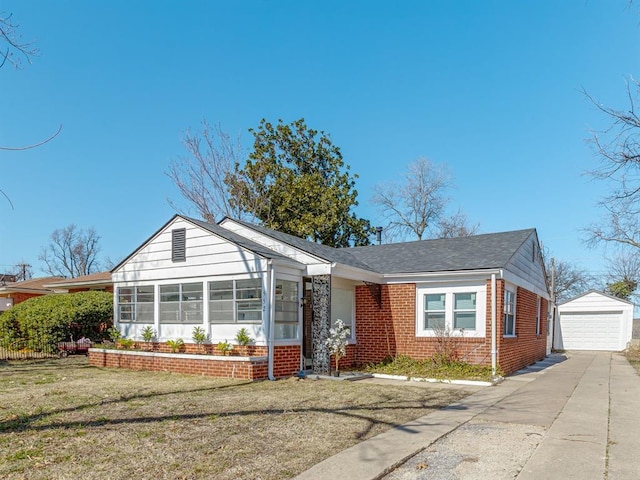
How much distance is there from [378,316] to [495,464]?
8.62 meters

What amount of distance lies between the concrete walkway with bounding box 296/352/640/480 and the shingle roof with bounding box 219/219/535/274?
4.19 metres

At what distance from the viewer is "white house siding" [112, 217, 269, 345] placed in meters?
11.5

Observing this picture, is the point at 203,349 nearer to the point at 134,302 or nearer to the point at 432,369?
the point at 134,302

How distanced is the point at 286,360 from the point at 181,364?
2726 millimetres

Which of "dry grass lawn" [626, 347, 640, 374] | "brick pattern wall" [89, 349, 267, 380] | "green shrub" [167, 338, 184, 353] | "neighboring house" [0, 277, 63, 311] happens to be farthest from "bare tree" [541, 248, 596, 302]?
"neighboring house" [0, 277, 63, 311]

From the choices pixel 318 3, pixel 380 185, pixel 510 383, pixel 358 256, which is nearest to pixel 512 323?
pixel 510 383

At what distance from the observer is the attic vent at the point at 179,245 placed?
12.9 metres

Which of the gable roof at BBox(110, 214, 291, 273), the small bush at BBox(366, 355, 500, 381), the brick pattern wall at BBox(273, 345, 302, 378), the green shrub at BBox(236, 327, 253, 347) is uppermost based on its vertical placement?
the gable roof at BBox(110, 214, 291, 273)

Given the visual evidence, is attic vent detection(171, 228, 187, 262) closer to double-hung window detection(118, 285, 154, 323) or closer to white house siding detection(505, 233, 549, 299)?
double-hung window detection(118, 285, 154, 323)

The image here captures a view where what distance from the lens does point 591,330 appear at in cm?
2577

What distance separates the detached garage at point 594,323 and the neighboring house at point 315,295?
44.0ft

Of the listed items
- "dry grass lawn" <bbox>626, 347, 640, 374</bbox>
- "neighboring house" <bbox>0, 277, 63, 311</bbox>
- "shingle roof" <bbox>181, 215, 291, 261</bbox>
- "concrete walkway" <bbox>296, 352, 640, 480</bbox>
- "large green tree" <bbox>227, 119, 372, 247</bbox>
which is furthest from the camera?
"neighboring house" <bbox>0, 277, 63, 311</bbox>

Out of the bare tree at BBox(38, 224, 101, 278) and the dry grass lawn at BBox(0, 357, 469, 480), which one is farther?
the bare tree at BBox(38, 224, 101, 278)

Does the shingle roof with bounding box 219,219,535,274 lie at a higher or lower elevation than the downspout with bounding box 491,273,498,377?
higher
